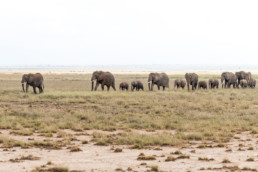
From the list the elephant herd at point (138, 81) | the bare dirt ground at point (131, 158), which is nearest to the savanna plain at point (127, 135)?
the bare dirt ground at point (131, 158)

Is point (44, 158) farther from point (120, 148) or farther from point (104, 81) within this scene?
point (104, 81)

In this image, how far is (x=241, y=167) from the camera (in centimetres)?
1038

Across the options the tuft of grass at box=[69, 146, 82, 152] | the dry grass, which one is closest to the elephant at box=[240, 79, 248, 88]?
the dry grass

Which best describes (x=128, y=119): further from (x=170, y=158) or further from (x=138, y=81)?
(x=138, y=81)

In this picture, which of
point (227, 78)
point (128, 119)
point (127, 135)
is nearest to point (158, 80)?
point (227, 78)

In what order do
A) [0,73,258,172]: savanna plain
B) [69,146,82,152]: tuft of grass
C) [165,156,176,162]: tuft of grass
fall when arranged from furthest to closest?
[69,146,82,152]: tuft of grass, [165,156,176,162]: tuft of grass, [0,73,258,172]: savanna plain

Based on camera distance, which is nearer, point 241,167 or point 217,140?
point 241,167

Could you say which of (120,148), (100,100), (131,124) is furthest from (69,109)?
(120,148)

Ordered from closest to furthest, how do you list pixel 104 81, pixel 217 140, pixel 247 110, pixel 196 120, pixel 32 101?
pixel 217 140 → pixel 196 120 → pixel 247 110 → pixel 32 101 → pixel 104 81

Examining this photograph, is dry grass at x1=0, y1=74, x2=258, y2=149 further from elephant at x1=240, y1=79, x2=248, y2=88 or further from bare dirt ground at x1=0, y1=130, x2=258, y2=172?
elephant at x1=240, y1=79, x2=248, y2=88

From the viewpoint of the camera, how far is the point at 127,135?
50.0 feet

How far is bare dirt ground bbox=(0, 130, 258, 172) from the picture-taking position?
10375 mm

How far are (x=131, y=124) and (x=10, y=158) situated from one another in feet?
25.4

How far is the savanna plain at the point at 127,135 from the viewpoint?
10.9 meters
